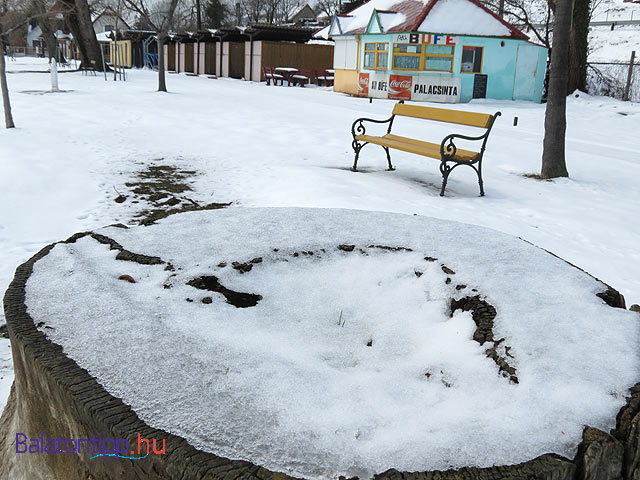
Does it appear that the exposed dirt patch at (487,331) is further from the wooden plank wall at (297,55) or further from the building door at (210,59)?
the building door at (210,59)

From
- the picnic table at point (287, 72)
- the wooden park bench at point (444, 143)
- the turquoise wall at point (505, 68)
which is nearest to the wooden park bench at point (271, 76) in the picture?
the picnic table at point (287, 72)

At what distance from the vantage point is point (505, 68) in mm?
21859

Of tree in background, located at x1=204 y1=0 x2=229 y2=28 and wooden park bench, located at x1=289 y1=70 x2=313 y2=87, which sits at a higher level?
tree in background, located at x1=204 y1=0 x2=229 y2=28

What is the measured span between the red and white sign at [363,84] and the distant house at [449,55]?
33 cm

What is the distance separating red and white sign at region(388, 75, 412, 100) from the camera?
864 inches

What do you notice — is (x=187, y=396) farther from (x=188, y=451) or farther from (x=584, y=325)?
(x=584, y=325)

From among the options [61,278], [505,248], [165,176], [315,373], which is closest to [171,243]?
[61,278]

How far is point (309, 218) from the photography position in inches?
128

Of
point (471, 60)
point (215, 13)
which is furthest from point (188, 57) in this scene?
point (471, 60)

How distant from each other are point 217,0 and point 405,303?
55910 mm

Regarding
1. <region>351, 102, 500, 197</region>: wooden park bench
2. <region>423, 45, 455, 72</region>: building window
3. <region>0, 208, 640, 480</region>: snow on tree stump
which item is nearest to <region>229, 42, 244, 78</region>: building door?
<region>423, 45, 455, 72</region>: building window

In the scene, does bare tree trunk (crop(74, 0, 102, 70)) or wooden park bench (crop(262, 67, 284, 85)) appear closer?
wooden park bench (crop(262, 67, 284, 85))

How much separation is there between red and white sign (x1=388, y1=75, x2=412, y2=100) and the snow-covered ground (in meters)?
7.35

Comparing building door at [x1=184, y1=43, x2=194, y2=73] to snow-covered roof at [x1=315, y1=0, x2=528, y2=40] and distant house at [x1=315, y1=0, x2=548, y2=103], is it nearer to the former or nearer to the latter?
snow-covered roof at [x1=315, y1=0, x2=528, y2=40]
